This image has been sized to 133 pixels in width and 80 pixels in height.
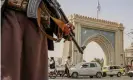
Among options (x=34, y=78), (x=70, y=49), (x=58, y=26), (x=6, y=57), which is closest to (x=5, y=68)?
(x=6, y=57)

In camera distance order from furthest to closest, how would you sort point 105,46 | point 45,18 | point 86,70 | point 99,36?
point 105,46 < point 99,36 < point 86,70 < point 45,18

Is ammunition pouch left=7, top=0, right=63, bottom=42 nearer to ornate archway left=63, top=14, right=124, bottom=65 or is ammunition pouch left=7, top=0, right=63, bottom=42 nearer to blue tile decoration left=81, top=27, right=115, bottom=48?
ornate archway left=63, top=14, right=124, bottom=65

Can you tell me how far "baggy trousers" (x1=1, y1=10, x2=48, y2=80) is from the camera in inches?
44.1

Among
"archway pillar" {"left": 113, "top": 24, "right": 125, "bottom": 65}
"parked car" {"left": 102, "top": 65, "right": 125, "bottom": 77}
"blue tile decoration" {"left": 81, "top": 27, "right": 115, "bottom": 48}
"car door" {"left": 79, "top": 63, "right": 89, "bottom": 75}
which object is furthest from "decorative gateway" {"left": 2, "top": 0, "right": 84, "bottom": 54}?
"archway pillar" {"left": 113, "top": 24, "right": 125, "bottom": 65}

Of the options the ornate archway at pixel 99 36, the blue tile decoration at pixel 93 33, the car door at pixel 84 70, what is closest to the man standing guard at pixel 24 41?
the car door at pixel 84 70

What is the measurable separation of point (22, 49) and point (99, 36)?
2840 cm

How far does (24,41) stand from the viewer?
1229 millimetres

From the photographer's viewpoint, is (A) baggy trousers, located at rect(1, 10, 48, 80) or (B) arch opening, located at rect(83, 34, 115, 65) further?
(B) arch opening, located at rect(83, 34, 115, 65)

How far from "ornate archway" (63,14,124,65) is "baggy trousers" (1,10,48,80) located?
963 inches

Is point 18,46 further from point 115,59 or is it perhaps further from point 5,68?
point 115,59

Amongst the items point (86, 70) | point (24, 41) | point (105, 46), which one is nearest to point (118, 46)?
point (105, 46)

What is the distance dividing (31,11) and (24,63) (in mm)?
227

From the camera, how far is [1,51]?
1.10 metres

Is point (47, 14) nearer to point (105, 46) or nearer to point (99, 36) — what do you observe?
point (99, 36)
